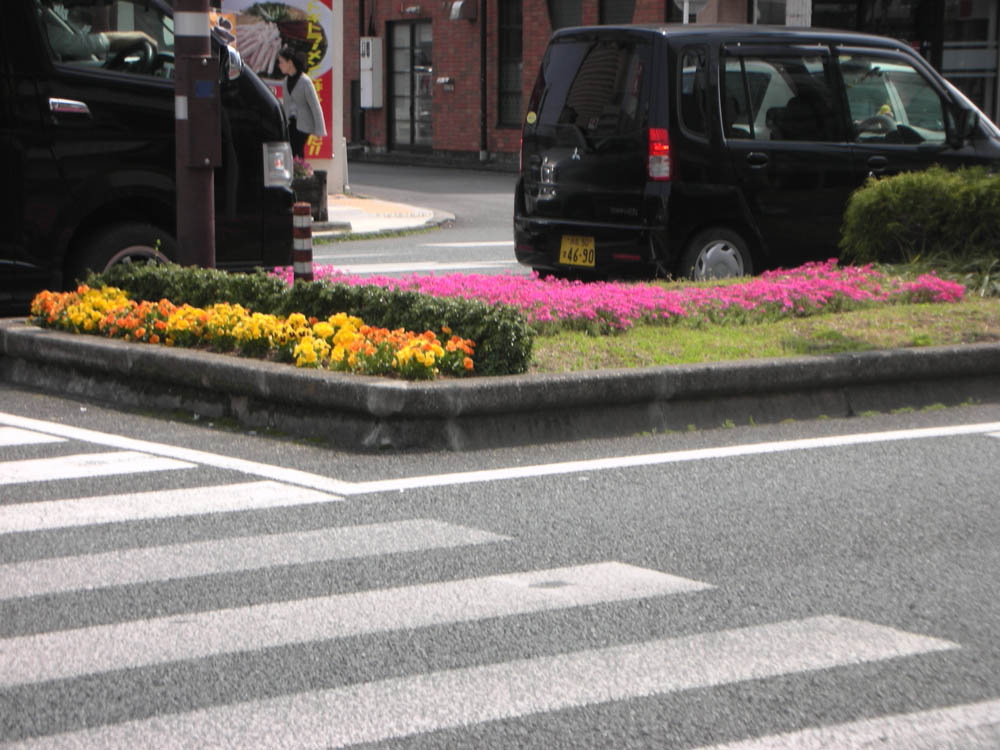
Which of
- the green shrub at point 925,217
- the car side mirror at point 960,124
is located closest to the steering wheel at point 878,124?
A: the car side mirror at point 960,124

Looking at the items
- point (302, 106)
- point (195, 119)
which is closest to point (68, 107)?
point (195, 119)

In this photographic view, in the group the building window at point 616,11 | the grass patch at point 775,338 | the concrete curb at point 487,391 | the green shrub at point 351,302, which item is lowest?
the concrete curb at point 487,391

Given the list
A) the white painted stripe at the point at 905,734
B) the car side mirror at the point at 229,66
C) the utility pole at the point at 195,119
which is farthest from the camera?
the car side mirror at the point at 229,66

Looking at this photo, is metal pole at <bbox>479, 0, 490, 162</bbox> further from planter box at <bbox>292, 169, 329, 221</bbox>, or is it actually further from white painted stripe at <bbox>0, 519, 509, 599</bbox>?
white painted stripe at <bbox>0, 519, 509, 599</bbox>

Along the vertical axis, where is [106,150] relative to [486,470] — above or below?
above

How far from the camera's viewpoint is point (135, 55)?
10438 mm

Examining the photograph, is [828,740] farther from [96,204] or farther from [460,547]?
[96,204]

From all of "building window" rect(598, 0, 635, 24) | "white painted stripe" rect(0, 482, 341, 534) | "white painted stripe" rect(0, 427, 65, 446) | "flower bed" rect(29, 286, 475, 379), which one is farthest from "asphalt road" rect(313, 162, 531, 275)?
"white painted stripe" rect(0, 482, 341, 534)

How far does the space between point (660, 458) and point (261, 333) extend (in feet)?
7.43

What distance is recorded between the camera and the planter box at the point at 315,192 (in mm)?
19766

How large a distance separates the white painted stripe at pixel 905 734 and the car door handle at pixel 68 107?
7302 mm

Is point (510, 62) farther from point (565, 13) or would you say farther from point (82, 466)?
point (82, 466)

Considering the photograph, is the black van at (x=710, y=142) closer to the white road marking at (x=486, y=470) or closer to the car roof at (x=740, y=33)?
the car roof at (x=740, y=33)

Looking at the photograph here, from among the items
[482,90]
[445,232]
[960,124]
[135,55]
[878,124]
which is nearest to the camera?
[135,55]
